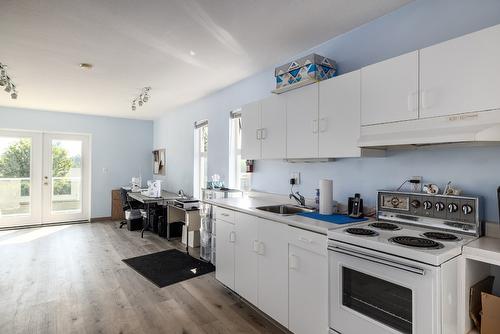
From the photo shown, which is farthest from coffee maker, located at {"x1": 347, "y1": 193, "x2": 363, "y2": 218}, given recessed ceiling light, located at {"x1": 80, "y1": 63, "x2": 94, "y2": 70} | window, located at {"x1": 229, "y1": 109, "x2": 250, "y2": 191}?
recessed ceiling light, located at {"x1": 80, "y1": 63, "x2": 94, "y2": 70}

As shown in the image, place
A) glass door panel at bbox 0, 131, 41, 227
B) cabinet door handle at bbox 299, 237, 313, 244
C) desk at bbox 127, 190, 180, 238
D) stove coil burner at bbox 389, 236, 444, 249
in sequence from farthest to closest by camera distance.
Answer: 1. glass door panel at bbox 0, 131, 41, 227
2. desk at bbox 127, 190, 180, 238
3. cabinet door handle at bbox 299, 237, 313, 244
4. stove coil burner at bbox 389, 236, 444, 249

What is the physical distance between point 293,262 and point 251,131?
1.59 m

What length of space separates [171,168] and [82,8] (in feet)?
14.8

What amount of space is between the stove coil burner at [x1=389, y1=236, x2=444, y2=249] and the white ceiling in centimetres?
171

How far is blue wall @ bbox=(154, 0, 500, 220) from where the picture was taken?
181 centimetres

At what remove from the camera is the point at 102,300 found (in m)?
2.93

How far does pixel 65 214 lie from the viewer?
261 inches

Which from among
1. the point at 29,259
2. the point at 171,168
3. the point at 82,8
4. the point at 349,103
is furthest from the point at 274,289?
the point at 171,168

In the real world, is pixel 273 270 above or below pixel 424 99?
below

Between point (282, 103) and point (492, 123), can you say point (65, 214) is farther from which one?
point (492, 123)

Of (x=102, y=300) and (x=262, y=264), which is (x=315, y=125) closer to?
(x=262, y=264)

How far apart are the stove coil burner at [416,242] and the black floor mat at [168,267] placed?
2.61m

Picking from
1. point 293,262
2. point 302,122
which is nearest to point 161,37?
point 302,122

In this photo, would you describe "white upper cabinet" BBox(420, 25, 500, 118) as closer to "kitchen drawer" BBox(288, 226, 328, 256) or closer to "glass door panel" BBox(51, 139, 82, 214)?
"kitchen drawer" BBox(288, 226, 328, 256)
